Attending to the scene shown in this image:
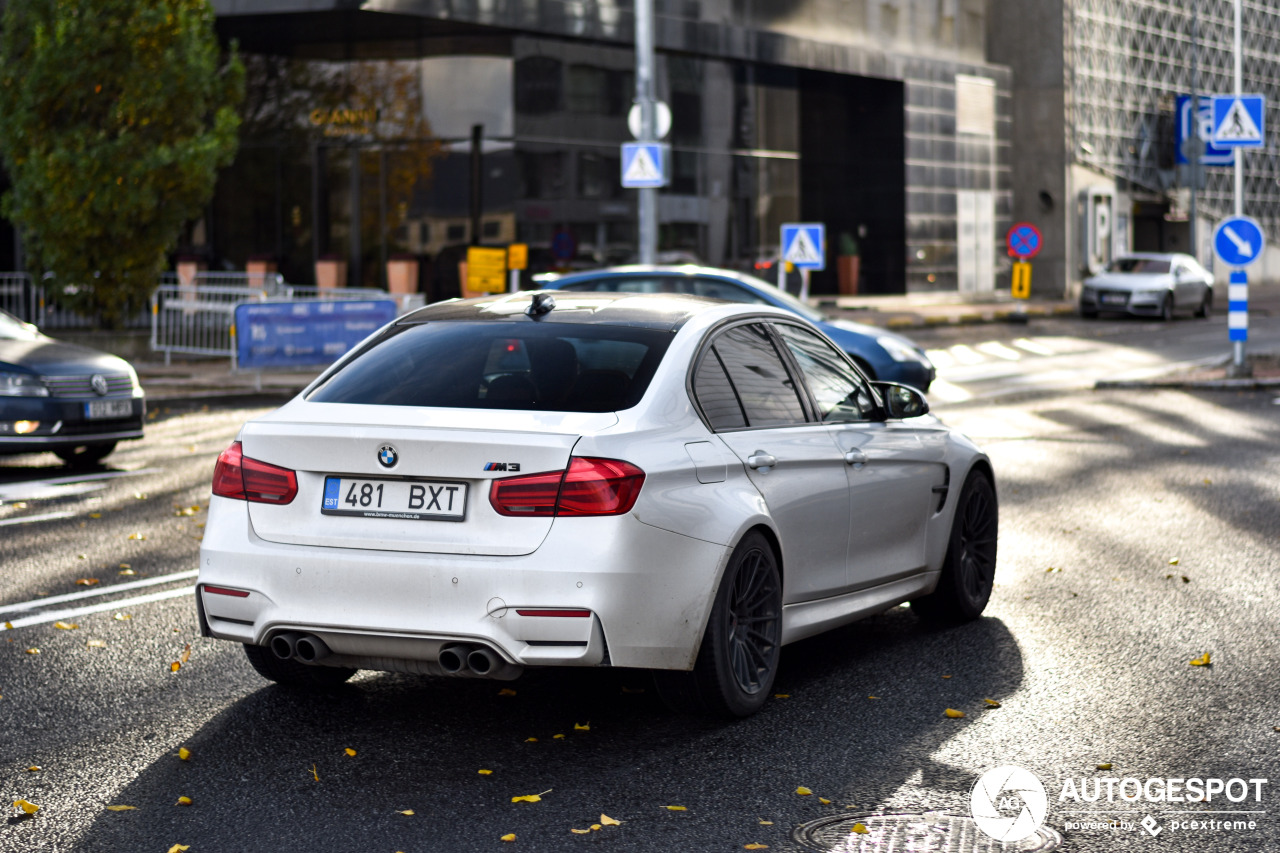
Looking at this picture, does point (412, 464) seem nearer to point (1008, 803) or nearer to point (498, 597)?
point (498, 597)

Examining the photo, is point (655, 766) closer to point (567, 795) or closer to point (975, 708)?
point (567, 795)

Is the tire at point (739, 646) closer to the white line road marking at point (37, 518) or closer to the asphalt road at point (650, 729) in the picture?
the asphalt road at point (650, 729)

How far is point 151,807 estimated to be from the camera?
15.6 ft

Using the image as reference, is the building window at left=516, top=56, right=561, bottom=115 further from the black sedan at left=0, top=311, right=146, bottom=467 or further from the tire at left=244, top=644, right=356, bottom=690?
the tire at left=244, top=644, right=356, bottom=690

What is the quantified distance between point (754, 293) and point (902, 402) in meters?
9.19

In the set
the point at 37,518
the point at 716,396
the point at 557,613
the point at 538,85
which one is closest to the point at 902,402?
the point at 716,396

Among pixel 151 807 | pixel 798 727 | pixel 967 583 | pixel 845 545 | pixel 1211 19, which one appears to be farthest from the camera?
pixel 1211 19

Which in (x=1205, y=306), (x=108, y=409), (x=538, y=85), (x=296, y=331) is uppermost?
(x=538, y=85)

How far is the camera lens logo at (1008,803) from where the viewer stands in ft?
15.0

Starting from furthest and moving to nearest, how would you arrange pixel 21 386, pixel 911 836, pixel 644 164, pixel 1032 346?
pixel 1032 346
pixel 644 164
pixel 21 386
pixel 911 836

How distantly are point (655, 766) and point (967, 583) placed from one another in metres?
2.61

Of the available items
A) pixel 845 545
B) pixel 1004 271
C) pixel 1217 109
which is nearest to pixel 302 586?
pixel 845 545

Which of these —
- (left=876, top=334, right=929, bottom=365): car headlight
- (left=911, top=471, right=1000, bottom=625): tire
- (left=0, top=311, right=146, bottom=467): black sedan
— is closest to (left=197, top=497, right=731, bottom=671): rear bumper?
(left=911, top=471, right=1000, bottom=625): tire

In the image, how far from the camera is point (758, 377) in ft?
20.3
